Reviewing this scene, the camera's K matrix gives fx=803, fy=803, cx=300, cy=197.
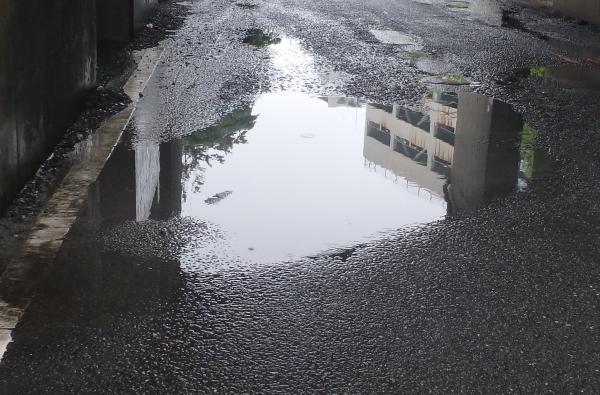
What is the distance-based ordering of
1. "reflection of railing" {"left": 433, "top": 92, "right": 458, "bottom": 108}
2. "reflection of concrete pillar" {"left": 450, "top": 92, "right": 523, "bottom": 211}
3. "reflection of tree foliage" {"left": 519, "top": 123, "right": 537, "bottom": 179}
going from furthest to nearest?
"reflection of railing" {"left": 433, "top": 92, "right": 458, "bottom": 108} → "reflection of tree foliage" {"left": 519, "top": 123, "right": 537, "bottom": 179} → "reflection of concrete pillar" {"left": 450, "top": 92, "right": 523, "bottom": 211}

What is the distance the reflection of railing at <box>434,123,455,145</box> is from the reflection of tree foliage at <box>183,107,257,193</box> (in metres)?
2.04

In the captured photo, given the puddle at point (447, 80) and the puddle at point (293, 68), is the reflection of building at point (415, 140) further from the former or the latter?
the puddle at point (293, 68)

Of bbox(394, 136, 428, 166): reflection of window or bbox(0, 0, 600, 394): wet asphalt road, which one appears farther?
bbox(394, 136, 428, 166): reflection of window

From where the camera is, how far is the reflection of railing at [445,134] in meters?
8.48

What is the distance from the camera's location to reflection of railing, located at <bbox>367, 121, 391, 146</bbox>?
323 inches

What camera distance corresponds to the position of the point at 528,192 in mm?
6855

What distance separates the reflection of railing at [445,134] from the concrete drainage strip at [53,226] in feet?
11.0

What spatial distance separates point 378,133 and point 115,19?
598 centimetres

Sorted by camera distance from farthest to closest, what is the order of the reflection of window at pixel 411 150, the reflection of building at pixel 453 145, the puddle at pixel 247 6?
the puddle at pixel 247 6 < the reflection of window at pixel 411 150 < the reflection of building at pixel 453 145

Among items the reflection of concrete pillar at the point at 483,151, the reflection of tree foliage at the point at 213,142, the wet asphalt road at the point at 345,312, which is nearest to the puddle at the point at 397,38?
the reflection of concrete pillar at the point at 483,151

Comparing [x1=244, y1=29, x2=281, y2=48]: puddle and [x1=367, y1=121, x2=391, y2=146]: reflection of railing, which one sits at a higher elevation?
[x1=244, y1=29, x2=281, y2=48]: puddle

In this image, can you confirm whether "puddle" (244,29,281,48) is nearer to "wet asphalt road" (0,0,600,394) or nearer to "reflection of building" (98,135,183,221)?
"reflection of building" (98,135,183,221)

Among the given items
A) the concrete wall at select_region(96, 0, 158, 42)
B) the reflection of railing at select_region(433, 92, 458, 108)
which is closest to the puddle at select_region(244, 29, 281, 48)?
the concrete wall at select_region(96, 0, 158, 42)

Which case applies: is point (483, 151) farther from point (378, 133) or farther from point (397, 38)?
point (397, 38)
